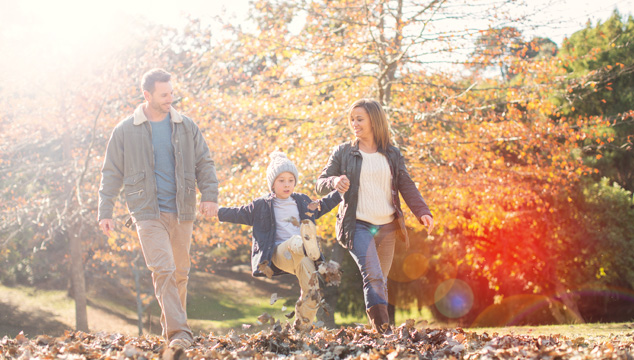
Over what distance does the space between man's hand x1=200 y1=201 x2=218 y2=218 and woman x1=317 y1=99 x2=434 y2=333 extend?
2.90 ft

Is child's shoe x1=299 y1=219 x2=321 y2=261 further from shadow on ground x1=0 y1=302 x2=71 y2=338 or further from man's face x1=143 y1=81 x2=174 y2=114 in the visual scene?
shadow on ground x1=0 y1=302 x2=71 y2=338

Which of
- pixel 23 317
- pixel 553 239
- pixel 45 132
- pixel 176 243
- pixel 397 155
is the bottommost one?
pixel 23 317

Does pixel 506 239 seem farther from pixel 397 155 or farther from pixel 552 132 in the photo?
pixel 397 155

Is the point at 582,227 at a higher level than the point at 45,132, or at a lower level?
lower

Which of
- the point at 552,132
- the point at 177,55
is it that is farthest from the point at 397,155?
the point at 177,55

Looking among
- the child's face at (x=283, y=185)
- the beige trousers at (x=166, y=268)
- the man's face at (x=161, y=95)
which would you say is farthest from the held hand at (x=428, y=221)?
the man's face at (x=161, y=95)

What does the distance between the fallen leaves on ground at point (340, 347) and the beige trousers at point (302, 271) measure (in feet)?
0.61

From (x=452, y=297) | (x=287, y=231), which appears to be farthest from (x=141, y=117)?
(x=452, y=297)

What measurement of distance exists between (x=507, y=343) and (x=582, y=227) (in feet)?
40.4

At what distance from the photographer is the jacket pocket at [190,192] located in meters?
5.00

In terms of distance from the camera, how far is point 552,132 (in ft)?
36.8

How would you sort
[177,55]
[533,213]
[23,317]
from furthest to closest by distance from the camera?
[177,55] → [23,317] → [533,213]

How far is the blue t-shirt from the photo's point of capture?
192 inches

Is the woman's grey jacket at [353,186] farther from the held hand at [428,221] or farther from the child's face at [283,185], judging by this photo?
the child's face at [283,185]
